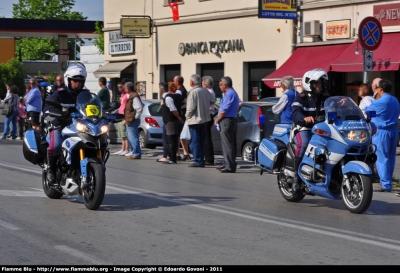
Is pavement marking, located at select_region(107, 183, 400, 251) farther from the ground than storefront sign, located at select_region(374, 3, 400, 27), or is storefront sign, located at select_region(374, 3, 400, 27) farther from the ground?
storefront sign, located at select_region(374, 3, 400, 27)

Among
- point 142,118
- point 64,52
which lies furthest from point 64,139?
point 64,52

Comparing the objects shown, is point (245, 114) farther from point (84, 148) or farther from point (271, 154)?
point (84, 148)

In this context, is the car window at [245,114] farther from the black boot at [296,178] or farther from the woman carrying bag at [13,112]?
the woman carrying bag at [13,112]

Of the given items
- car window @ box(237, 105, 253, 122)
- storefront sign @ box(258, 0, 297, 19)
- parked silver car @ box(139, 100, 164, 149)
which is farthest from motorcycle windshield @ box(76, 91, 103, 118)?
storefront sign @ box(258, 0, 297, 19)

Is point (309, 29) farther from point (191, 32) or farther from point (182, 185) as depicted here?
point (182, 185)

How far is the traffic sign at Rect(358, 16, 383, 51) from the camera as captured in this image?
47.0 feet

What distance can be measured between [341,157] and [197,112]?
6734mm

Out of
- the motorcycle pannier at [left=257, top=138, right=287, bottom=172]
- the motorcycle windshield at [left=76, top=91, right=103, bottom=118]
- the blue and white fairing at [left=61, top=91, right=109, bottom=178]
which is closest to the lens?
the blue and white fairing at [left=61, top=91, right=109, bottom=178]

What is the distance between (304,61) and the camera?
2791cm

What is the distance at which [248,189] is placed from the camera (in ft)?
41.6

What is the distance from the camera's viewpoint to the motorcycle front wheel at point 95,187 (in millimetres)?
9352

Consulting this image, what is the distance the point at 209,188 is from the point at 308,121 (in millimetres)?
2959

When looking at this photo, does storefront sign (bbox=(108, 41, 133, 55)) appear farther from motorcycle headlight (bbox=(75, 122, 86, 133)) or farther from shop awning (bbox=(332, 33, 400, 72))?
motorcycle headlight (bbox=(75, 122, 86, 133))

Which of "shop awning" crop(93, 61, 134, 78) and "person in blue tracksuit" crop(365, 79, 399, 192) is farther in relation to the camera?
"shop awning" crop(93, 61, 134, 78)
